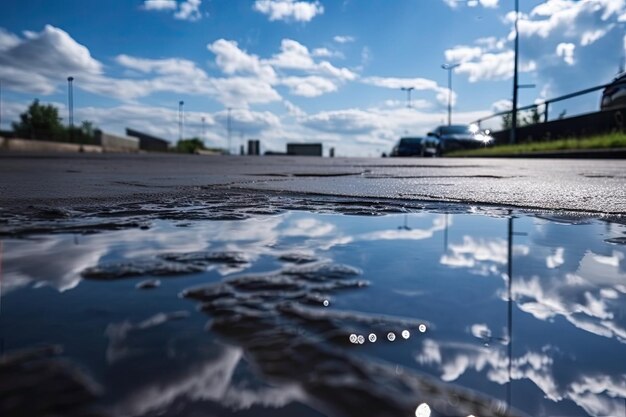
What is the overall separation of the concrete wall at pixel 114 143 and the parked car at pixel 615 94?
40.9 meters

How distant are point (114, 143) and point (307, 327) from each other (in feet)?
200

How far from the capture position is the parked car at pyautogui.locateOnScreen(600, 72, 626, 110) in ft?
49.4

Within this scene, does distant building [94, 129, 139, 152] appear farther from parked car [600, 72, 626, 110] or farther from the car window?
parked car [600, 72, 626, 110]

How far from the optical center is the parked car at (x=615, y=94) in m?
15.1

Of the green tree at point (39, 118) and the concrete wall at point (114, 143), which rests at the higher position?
the green tree at point (39, 118)

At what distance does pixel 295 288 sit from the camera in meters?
1.20

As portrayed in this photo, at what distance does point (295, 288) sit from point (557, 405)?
59cm

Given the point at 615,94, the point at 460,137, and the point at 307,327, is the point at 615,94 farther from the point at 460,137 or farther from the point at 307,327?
the point at 307,327

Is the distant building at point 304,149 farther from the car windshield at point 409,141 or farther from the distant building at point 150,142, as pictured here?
the car windshield at point 409,141

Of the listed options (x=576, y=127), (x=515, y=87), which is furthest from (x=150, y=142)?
(x=576, y=127)

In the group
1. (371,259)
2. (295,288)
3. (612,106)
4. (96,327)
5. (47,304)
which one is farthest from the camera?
(612,106)

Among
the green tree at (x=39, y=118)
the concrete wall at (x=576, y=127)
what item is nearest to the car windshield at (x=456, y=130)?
the concrete wall at (x=576, y=127)

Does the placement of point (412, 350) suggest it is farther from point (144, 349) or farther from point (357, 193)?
point (357, 193)

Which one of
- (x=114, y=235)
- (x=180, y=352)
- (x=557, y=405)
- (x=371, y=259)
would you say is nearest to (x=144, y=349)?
(x=180, y=352)
